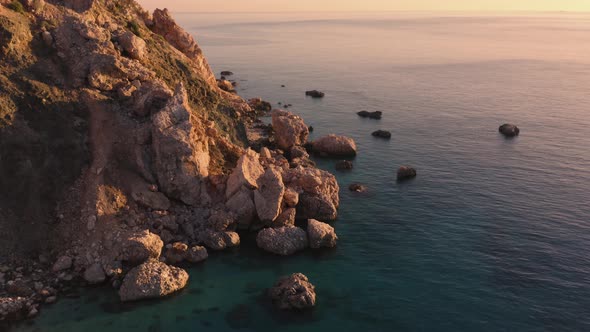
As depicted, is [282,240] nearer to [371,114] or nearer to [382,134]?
[382,134]

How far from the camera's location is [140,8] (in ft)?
297

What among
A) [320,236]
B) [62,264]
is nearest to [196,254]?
[62,264]

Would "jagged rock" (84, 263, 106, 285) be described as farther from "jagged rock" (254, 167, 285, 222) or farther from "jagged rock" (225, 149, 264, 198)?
"jagged rock" (254, 167, 285, 222)

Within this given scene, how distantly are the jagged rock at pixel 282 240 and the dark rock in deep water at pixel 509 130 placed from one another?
69.2 metres

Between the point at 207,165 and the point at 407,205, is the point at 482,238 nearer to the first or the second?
the point at 407,205

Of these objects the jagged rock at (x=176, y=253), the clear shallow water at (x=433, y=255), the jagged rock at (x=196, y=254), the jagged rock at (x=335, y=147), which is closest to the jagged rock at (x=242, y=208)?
the clear shallow water at (x=433, y=255)

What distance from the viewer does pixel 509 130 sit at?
103 metres

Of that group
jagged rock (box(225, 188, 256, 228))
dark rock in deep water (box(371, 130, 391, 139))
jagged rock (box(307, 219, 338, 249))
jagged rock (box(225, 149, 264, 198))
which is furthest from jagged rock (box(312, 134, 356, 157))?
jagged rock (box(307, 219, 338, 249))

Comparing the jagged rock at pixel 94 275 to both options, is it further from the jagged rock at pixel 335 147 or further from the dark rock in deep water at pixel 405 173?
the jagged rock at pixel 335 147

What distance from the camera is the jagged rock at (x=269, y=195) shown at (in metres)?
58.8

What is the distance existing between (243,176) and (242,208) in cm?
441

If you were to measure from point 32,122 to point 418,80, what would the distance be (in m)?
143

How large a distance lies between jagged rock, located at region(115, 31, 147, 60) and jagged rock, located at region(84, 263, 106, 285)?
3657cm

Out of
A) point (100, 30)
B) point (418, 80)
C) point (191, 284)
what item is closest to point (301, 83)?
point (418, 80)
